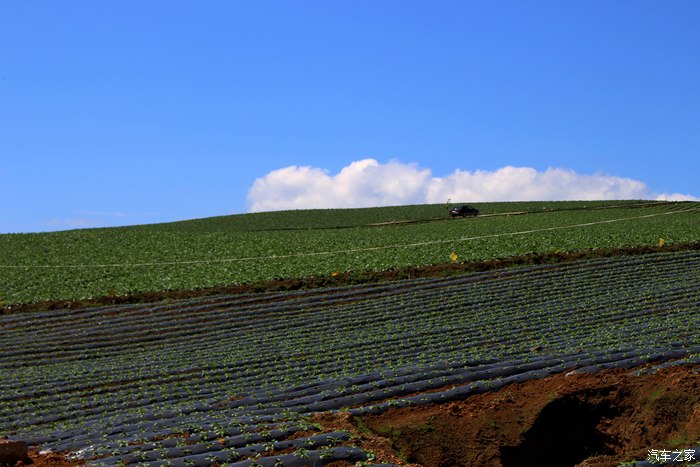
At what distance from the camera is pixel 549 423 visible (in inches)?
472

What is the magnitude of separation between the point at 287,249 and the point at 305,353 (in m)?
20.2

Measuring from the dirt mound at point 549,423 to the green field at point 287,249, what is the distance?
628 inches

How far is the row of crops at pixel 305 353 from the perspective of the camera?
37.7ft

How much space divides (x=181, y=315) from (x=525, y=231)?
874 inches

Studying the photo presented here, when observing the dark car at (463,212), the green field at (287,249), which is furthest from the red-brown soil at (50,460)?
the dark car at (463,212)

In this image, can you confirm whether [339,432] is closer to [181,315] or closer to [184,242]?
[181,315]

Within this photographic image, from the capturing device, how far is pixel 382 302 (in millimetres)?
22750


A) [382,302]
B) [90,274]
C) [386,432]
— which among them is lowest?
[386,432]

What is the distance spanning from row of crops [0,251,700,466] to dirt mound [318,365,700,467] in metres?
0.51

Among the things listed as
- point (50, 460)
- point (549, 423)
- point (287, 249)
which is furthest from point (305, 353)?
point (287, 249)

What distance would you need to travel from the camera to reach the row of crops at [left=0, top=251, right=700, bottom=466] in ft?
37.7

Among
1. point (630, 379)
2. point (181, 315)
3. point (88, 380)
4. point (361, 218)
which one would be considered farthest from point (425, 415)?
point (361, 218)

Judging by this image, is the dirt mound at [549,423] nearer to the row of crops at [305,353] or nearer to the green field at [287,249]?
the row of crops at [305,353]

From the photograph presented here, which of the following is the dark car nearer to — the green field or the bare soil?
the green field
